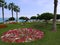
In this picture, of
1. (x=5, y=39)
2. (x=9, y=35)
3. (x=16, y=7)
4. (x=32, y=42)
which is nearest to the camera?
(x=32, y=42)

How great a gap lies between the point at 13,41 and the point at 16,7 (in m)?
67.6

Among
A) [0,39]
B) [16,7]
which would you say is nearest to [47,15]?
[0,39]

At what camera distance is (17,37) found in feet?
58.3

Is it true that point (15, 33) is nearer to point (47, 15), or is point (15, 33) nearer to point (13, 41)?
point (13, 41)

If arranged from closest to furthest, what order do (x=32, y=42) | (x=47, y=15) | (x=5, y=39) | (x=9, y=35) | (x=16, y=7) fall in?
(x=32, y=42)
(x=5, y=39)
(x=9, y=35)
(x=47, y=15)
(x=16, y=7)

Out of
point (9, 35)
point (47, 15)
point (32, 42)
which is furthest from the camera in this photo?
point (47, 15)

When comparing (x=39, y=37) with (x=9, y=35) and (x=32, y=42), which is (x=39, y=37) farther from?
(x=9, y=35)

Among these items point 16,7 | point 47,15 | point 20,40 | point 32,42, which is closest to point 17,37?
point 20,40

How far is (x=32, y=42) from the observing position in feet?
52.7

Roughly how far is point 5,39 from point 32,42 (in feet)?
9.94

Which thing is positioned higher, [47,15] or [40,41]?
[47,15]

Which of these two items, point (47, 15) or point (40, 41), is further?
point (47, 15)

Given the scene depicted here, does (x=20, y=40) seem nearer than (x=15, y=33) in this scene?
Yes

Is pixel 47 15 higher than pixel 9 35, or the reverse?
pixel 47 15
